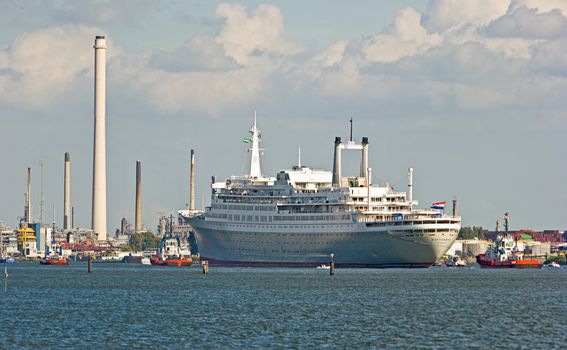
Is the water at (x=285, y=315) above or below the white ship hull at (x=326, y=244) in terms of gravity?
below

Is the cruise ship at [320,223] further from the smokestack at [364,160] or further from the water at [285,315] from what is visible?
the water at [285,315]

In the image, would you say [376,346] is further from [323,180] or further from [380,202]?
[323,180]

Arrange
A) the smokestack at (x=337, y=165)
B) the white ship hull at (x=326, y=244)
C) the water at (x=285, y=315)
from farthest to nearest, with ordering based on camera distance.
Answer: the smokestack at (x=337, y=165)
the white ship hull at (x=326, y=244)
the water at (x=285, y=315)

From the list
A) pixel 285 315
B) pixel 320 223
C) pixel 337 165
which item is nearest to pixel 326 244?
pixel 320 223

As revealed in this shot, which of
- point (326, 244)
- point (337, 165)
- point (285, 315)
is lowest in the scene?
point (285, 315)

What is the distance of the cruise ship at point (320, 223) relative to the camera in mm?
166125

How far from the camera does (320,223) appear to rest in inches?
6865

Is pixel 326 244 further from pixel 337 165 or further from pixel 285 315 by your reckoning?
pixel 285 315

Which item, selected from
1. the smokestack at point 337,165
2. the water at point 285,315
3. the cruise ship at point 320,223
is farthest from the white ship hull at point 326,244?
the water at point 285,315

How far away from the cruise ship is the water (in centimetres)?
3439

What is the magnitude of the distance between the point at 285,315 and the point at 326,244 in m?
A: 90.2

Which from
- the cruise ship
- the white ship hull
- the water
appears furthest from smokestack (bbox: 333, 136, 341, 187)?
the water

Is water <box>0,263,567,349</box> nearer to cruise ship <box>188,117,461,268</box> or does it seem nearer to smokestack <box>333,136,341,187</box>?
cruise ship <box>188,117,461,268</box>

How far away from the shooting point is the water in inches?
2672
